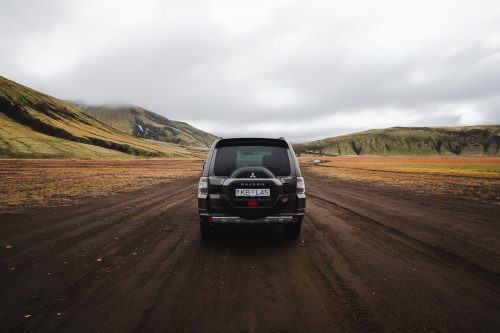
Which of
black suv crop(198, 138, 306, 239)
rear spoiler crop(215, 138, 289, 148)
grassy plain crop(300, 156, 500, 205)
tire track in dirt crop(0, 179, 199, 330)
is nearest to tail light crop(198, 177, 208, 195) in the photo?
black suv crop(198, 138, 306, 239)

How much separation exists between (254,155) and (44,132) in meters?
138

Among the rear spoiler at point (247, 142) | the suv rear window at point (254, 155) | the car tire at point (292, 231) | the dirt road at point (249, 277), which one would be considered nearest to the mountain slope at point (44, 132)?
the dirt road at point (249, 277)

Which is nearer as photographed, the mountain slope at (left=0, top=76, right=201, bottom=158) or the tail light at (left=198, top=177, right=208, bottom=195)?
the tail light at (left=198, top=177, right=208, bottom=195)

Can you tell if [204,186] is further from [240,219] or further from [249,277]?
[249,277]

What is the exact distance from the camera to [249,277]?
14.7 ft

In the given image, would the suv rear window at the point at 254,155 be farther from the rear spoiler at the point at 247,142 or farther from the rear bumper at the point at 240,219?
the rear bumper at the point at 240,219

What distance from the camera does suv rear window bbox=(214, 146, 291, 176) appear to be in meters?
6.02

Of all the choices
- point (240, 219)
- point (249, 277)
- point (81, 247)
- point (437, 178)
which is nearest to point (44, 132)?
point (437, 178)

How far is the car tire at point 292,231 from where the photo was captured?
632 cm

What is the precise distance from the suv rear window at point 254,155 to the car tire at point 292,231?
4.06 ft

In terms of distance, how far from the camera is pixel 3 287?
4133 millimetres

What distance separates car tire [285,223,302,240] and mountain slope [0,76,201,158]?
102727 mm

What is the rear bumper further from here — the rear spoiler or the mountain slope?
the mountain slope

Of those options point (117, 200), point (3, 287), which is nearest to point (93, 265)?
point (3, 287)
